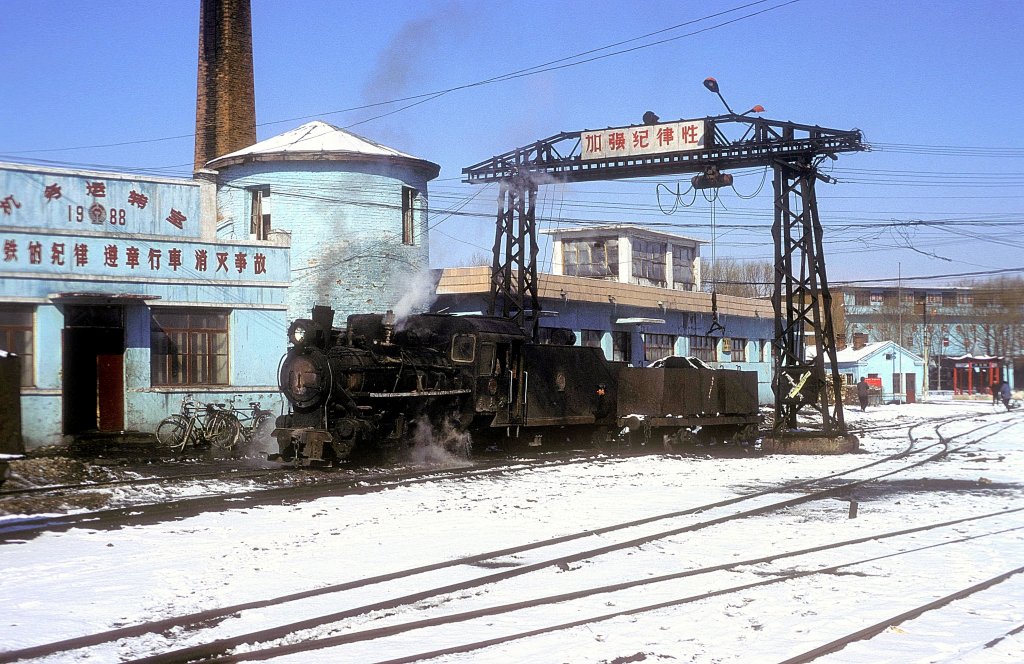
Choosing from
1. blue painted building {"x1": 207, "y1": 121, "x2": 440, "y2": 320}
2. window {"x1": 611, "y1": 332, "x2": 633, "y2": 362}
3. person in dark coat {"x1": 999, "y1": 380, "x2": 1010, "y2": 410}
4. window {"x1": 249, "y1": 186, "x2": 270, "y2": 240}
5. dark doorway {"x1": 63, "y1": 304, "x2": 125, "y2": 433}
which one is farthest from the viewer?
person in dark coat {"x1": 999, "y1": 380, "x2": 1010, "y2": 410}

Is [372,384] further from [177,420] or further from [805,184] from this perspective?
[805,184]

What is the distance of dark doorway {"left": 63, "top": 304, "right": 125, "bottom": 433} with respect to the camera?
69.7 ft

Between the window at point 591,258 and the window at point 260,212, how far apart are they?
25.6 metres

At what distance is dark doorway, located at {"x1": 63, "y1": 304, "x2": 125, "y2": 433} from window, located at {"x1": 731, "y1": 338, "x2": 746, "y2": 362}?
29123 millimetres

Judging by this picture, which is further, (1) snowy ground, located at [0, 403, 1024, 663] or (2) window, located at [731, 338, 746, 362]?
(2) window, located at [731, 338, 746, 362]

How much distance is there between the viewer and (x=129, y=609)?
24.8ft

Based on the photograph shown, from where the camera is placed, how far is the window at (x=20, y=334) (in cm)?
2052

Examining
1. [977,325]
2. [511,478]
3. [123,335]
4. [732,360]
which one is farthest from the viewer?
[977,325]

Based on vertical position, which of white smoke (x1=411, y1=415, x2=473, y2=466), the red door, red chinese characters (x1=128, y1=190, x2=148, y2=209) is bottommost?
white smoke (x1=411, y1=415, x2=473, y2=466)

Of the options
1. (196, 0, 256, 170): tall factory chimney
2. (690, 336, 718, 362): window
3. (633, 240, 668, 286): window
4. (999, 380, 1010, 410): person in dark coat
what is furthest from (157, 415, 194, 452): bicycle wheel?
(999, 380, 1010, 410): person in dark coat

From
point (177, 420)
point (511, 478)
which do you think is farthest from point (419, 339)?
point (177, 420)

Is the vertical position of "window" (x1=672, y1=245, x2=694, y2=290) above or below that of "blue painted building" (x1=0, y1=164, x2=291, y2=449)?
above

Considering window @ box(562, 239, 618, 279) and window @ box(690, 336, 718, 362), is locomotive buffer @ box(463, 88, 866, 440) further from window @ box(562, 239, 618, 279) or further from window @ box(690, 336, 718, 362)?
window @ box(562, 239, 618, 279)

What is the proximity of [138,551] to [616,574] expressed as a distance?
4672mm
